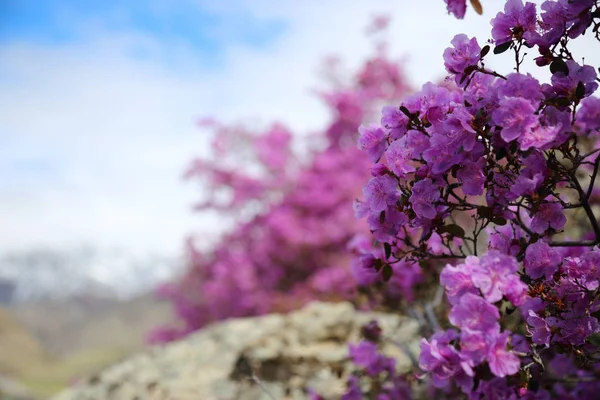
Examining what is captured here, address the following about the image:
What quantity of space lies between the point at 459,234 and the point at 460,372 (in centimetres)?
35

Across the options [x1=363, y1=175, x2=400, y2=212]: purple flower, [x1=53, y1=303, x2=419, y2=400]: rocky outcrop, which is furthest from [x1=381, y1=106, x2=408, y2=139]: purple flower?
[x1=53, y1=303, x2=419, y2=400]: rocky outcrop

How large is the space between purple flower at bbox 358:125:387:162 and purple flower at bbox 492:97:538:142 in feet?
1.00

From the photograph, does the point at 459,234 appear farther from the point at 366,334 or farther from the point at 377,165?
the point at 366,334

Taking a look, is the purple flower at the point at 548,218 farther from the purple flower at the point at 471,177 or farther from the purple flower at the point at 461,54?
the purple flower at the point at 461,54

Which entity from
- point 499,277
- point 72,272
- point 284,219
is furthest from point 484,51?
point 72,272

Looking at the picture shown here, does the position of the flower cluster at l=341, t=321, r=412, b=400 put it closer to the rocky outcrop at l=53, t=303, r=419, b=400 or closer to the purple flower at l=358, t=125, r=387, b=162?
the rocky outcrop at l=53, t=303, r=419, b=400

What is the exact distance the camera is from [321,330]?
15.0 ft

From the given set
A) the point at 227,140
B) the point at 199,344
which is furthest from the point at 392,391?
the point at 227,140

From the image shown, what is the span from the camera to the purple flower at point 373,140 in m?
1.51

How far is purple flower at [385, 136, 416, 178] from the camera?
143cm

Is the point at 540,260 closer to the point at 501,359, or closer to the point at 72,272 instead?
the point at 501,359

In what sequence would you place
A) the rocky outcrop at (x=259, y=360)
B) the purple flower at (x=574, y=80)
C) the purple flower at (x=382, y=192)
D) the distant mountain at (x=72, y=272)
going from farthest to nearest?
the distant mountain at (x=72, y=272)
the rocky outcrop at (x=259, y=360)
the purple flower at (x=382, y=192)
the purple flower at (x=574, y=80)

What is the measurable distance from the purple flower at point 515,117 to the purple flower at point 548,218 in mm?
217

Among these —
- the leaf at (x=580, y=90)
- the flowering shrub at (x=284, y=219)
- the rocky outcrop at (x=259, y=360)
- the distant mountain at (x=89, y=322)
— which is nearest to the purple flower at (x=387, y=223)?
the leaf at (x=580, y=90)
